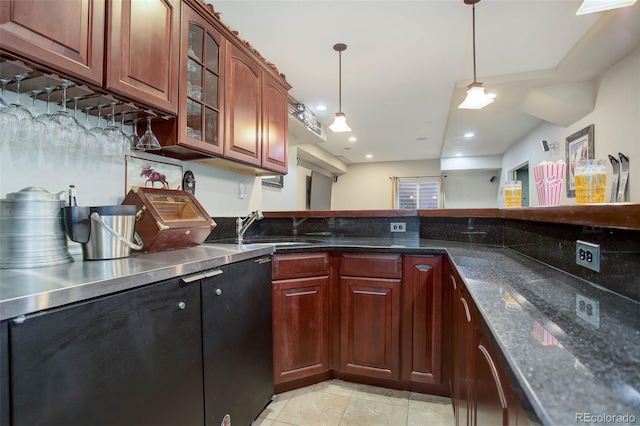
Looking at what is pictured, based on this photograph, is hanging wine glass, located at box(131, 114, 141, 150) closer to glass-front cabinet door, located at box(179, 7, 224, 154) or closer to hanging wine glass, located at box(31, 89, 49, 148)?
glass-front cabinet door, located at box(179, 7, 224, 154)

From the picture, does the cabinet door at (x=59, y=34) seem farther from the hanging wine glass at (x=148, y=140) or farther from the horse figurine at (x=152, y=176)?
the horse figurine at (x=152, y=176)

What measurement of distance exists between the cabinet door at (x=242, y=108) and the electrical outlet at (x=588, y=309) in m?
1.78

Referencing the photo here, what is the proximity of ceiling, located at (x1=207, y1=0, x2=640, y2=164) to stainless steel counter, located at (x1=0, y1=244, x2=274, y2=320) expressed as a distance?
5.71 feet

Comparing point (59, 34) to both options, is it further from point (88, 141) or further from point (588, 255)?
point (588, 255)

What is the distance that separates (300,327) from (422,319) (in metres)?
0.75

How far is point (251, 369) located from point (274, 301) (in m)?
0.40

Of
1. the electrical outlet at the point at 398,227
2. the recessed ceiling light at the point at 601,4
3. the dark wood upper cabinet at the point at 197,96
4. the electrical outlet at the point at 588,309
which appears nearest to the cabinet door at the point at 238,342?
the dark wood upper cabinet at the point at 197,96

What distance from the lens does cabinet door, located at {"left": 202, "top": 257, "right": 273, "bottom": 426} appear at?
1.33m

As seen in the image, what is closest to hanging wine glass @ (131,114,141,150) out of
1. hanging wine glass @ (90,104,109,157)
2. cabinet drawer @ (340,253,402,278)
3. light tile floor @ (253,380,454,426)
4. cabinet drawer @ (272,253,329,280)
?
hanging wine glass @ (90,104,109,157)

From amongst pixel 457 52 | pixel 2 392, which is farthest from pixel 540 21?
pixel 2 392

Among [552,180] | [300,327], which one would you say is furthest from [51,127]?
[552,180]

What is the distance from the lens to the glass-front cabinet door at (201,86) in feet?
5.32

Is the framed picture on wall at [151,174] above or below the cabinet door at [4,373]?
above

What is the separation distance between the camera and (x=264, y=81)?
90.3 inches
